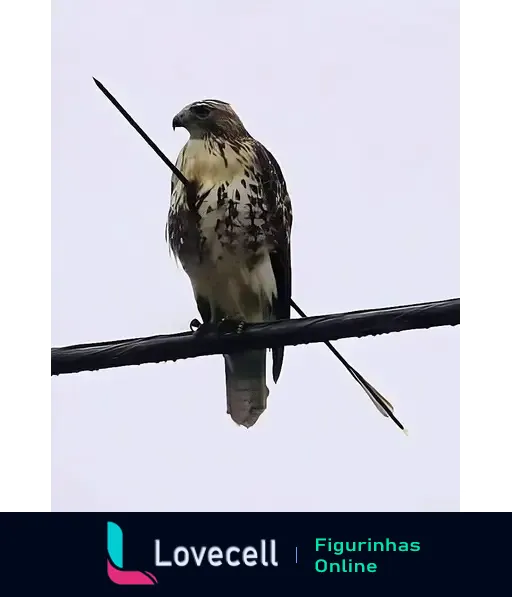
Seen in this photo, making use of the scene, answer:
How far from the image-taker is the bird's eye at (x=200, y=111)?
496cm

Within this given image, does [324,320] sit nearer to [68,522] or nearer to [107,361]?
[107,361]

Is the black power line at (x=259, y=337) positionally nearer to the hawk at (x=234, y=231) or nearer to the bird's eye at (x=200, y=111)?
the hawk at (x=234, y=231)

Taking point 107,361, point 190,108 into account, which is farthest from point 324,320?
point 190,108

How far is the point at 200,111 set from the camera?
4973 mm

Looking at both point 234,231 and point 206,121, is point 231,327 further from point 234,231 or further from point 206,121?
point 206,121

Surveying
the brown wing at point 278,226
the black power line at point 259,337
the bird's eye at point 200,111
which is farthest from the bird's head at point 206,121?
the black power line at point 259,337

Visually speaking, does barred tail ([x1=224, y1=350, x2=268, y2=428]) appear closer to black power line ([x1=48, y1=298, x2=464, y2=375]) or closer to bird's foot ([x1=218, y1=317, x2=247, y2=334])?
bird's foot ([x1=218, y1=317, x2=247, y2=334])

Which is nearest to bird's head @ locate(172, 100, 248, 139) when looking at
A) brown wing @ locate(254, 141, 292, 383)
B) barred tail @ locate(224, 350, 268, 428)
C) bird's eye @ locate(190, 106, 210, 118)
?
bird's eye @ locate(190, 106, 210, 118)

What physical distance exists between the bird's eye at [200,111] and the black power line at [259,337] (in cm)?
152

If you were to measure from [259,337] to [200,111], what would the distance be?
5.70 ft

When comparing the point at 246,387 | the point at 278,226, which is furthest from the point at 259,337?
the point at 246,387

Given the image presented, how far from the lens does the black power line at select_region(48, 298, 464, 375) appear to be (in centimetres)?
335

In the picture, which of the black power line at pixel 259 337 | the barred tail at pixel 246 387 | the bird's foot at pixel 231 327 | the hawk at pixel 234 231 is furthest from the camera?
the barred tail at pixel 246 387

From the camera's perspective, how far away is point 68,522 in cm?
438
